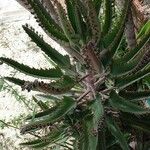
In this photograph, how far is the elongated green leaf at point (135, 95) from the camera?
7.49ft

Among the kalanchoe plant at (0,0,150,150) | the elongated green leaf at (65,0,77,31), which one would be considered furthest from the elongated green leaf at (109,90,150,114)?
the elongated green leaf at (65,0,77,31)

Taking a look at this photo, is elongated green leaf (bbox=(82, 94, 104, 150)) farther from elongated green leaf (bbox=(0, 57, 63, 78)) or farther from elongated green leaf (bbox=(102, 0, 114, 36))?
elongated green leaf (bbox=(102, 0, 114, 36))

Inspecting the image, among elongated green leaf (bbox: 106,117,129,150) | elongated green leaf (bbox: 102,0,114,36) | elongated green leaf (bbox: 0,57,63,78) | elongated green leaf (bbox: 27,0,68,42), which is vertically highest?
elongated green leaf (bbox: 102,0,114,36)

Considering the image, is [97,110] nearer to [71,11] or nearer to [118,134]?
[118,134]

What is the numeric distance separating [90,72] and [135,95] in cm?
26

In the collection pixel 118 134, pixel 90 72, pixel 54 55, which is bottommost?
pixel 118 134

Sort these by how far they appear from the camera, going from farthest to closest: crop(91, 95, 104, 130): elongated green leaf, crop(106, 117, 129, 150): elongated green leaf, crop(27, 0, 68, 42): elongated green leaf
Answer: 1. crop(106, 117, 129, 150): elongated green leaf
2. crop(91, 95, 104, 130): elongated green leaf
3. crop(27, 0, 68, 42): elongated green leaf

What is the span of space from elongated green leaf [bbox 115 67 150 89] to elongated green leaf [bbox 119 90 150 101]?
3.1 inches

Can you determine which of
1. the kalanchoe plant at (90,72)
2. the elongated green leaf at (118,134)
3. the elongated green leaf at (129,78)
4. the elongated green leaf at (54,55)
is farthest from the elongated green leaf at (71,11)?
the elongated green leaf at (118,134)

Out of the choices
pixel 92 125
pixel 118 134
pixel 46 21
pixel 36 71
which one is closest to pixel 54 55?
pixel 36 71

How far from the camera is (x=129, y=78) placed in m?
2.24

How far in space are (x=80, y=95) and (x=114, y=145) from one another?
48cm

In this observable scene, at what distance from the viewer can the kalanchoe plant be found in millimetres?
2133

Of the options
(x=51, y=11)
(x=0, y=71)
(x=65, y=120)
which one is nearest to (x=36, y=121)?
(x=65, y=120)
